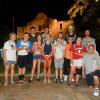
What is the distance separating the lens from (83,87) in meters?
13.6

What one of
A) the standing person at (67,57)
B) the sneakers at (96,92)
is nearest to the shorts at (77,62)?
the standing person at (67,57)

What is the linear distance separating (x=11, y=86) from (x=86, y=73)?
2526mm

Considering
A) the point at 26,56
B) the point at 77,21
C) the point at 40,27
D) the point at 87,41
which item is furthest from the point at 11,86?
the point at 77,21

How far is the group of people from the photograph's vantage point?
1382 cm

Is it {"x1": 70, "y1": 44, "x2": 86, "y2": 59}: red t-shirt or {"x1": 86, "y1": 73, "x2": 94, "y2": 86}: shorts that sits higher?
{"x1": 70, "y1": 44, "x2": 86, "y2": 59}: red t-shirt

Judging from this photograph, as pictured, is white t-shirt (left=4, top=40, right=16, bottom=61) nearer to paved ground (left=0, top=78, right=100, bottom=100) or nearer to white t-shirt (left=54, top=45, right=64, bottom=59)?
paved ground (left=0, top=78, right=100, bottom=100)

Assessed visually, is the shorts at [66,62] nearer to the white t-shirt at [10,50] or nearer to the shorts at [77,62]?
the shorts at [77,62]

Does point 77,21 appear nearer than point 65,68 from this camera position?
No

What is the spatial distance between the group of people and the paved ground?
47 centimetres

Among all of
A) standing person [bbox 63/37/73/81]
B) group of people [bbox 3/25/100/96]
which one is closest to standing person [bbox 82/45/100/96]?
group of people [bbox 3/25/100/96]

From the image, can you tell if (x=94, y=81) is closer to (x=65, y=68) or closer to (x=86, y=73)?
(x=86, y=73)

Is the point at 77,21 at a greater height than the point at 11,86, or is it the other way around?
the point at 77,21

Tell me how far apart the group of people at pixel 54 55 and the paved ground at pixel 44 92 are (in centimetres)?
47

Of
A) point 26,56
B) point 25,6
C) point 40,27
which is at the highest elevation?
point 25,6
